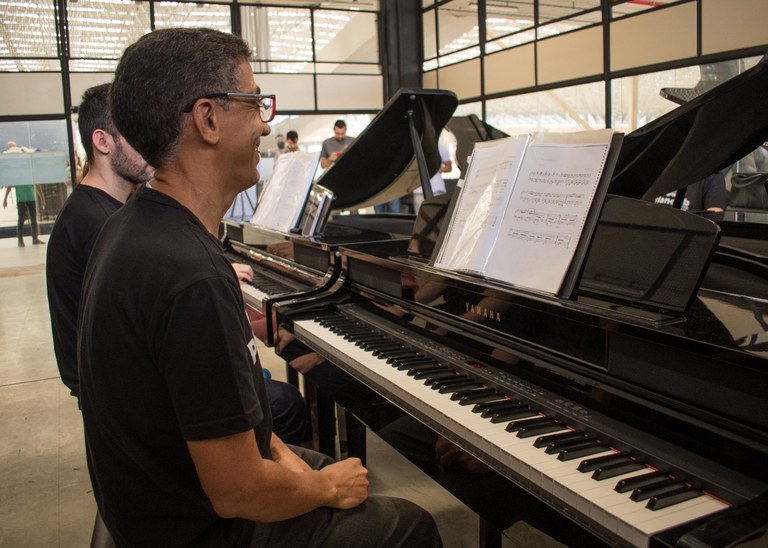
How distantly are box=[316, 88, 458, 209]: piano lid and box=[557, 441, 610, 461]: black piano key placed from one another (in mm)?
2354

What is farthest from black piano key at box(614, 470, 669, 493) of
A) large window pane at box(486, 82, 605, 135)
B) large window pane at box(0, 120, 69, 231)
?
large window pane at box(0, 120, 69, 231)

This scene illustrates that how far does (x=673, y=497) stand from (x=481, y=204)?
1.12 meters

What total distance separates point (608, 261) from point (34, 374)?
5021 mm

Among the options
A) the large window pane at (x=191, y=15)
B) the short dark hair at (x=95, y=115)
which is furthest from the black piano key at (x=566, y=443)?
the large window pane at (x=191, y=15)

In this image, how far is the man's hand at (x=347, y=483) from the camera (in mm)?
1492

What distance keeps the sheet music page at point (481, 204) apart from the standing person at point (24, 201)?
417 inches

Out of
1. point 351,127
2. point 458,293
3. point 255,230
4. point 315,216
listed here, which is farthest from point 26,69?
point 458,293

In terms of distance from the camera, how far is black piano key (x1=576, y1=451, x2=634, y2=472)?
4.17 feet

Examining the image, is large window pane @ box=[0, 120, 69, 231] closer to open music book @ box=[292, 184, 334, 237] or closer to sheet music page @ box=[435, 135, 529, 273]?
open music book @ box=[292, 184, 334, 237]

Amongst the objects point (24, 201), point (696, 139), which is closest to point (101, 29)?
point (24, 201)

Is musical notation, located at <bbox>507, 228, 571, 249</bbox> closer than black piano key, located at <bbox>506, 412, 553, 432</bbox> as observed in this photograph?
No

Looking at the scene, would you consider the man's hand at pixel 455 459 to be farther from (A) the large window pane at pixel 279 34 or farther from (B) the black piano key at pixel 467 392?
(A) the large window pane at pixel 279 34

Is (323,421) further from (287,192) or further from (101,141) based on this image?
(287,192)

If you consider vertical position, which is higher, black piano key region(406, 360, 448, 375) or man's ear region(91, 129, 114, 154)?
man's ear region(91, 129, 114, 154)
